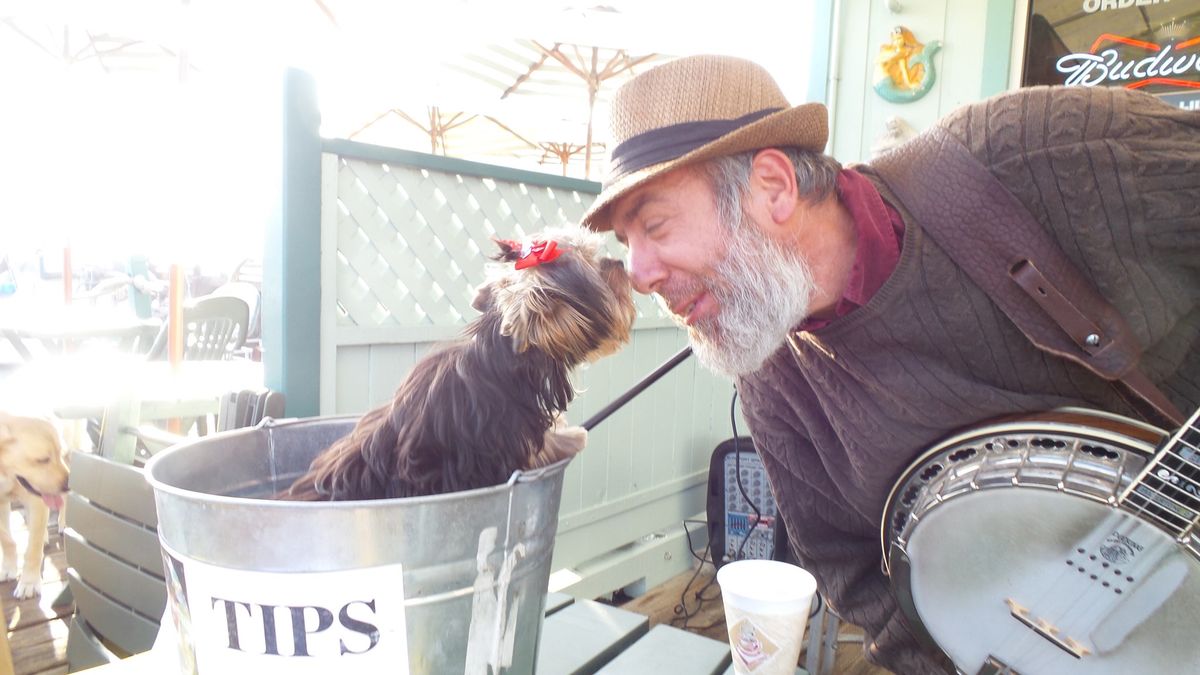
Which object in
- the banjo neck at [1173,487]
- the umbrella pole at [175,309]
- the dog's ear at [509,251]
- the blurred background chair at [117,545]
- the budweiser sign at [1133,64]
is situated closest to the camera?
the banjo neck at [1173,487]

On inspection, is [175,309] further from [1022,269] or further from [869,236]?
[1022,269]

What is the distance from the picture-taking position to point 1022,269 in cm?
111

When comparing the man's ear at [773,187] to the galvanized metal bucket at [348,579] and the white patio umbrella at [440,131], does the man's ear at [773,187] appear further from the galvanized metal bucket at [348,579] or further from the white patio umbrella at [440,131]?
the white patio umbrella at [440,131]

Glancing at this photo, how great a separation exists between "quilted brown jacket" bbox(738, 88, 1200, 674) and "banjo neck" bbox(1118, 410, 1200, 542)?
0.69ft

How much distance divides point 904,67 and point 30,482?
378cm

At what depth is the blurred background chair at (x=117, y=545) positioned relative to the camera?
1.76m

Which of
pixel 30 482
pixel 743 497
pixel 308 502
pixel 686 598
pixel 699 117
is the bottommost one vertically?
pixel 686 598

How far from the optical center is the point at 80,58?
15.3ft

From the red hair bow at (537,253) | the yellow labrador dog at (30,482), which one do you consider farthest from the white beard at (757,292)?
the yellow labrador dog at (30,482)

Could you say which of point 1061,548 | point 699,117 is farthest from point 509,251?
point 1061,548

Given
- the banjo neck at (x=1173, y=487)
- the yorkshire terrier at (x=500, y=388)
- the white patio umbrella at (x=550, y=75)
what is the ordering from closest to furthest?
the banjo neck at (x=1173, y=487)
the yorkshire terrier at (x=500, y=388)
the white patio umbrella at (x=550, y=75)

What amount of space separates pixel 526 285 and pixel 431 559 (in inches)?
25.0

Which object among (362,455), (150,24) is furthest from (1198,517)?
(150,24)

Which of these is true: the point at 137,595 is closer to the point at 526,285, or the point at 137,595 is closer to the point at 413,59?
the point at 526,285
